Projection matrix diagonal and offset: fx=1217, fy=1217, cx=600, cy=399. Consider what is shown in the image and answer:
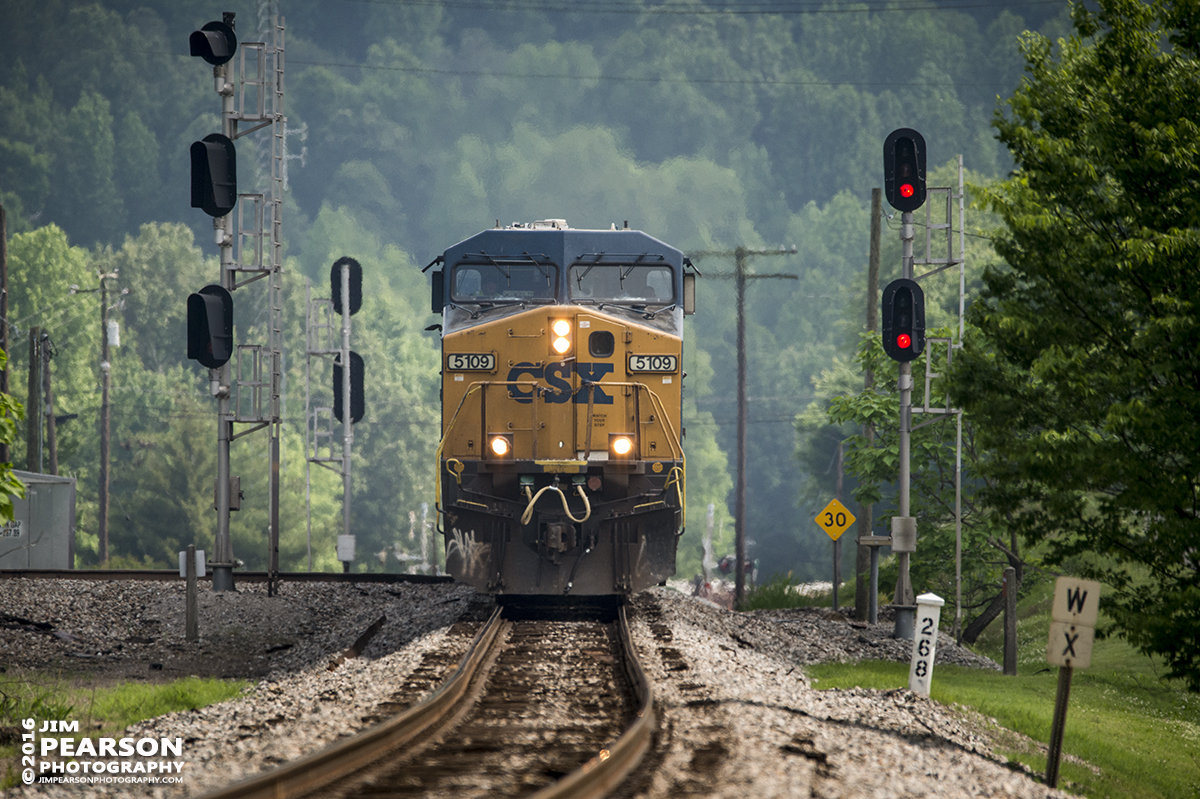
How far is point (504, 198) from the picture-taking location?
6476 inches

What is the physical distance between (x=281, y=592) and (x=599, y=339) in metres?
8.20

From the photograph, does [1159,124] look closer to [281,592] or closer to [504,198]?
[281,592]

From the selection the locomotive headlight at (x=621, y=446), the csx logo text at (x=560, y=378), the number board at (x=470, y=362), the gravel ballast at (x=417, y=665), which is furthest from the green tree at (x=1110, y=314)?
the number board at (x=470, y=362)

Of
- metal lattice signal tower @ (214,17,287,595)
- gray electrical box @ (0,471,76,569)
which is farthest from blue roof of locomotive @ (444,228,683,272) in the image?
gray electrical box @ (0,471,76,569)

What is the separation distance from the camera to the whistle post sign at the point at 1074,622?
950cm

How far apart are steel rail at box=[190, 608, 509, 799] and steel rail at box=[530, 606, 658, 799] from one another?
1340 mm

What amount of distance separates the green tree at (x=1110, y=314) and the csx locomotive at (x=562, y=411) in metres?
4.58

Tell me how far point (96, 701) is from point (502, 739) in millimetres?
4752

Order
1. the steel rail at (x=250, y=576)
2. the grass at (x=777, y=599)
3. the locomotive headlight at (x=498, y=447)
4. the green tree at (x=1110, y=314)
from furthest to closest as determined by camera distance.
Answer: the grass at (x=777, y=599)
the steel rail at (x=250, y=576)
the locomotive headlight at (x=498, y=447)
the green tree at (x=1110, y=314)

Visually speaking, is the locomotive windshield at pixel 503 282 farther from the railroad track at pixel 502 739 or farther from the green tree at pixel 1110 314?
the green tree at pixel 1110 314

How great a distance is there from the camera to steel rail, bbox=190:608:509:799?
21.8 ft

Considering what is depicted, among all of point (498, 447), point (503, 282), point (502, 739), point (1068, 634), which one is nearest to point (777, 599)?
point (498, 447)

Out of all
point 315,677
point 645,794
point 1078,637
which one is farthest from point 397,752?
point 1078,637

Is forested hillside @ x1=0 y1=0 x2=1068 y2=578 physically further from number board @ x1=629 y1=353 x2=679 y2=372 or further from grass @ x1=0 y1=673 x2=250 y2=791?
grass @ x1=0 y1=673 x2=250 y2=791
